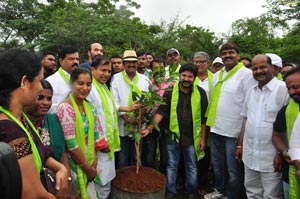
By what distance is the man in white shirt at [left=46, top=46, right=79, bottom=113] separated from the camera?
3.14m

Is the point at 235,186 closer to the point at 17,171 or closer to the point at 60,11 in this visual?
the point at 17,171

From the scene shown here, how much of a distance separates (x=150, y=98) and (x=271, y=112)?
1.38 metres

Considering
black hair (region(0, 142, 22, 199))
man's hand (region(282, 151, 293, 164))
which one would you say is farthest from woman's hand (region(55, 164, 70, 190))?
man's hand (region(282, 151, 293, 164))

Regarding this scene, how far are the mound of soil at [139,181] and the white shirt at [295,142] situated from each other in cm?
140

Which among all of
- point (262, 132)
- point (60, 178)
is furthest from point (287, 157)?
point (60, 178)

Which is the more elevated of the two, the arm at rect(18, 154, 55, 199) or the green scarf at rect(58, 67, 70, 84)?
the green scarf at rect(58, 67, 70, 84)

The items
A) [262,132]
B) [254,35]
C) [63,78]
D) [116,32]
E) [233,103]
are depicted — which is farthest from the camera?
[254,35]

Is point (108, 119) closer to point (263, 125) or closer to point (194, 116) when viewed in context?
point (194, 116)

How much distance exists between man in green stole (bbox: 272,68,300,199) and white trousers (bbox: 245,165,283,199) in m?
0.15

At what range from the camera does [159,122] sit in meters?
3.80

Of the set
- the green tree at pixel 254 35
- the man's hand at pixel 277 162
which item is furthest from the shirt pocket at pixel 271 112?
the green tree at pixel 254 35

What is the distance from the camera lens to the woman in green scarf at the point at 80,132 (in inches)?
97.0

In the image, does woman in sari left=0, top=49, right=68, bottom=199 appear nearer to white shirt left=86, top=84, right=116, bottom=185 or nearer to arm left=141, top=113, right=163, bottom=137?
white shirt left=86, top=84, right=116, bottom=185

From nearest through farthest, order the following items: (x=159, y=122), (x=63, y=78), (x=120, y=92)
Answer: (x=63, y=78)
(x=159, y=122)
(x=120, y=92)
